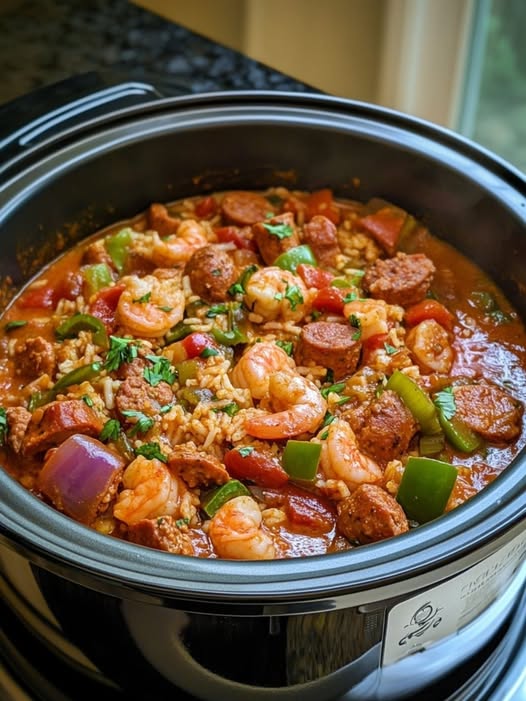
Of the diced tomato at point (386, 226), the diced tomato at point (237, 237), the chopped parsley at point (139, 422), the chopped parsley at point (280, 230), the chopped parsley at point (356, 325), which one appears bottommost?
the chopped parsley at point (139, 422)

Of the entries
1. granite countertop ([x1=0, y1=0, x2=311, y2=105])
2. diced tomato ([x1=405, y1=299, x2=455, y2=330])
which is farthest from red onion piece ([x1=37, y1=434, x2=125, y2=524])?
granite countertop ([x1=0, y1=0, x2=311, y2=105])

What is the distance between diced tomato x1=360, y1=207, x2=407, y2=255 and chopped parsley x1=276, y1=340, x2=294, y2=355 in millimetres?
451

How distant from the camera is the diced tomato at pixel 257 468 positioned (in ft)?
5.64

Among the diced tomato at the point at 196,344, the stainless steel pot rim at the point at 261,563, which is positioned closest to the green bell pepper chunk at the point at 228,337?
the diced tomato at the point at 196,344

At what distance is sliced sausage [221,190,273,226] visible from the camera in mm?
2326

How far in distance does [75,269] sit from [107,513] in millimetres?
826

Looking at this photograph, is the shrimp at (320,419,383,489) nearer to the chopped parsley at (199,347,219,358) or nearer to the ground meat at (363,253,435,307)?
the chopped parsley at (199,347,219,358)

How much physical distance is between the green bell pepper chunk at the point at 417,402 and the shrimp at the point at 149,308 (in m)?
0.53

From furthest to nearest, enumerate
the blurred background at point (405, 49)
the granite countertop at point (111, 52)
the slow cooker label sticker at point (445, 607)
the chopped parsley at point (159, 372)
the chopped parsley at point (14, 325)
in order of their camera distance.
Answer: the blurred background at point (405, 49) < the granite countertop at point (111, 52) < the chopped parsley at point (14, 325) < the chopped parsley at point (159, 372) < the slow cooker label sticker at point (445, 607)

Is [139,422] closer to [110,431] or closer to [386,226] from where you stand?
[110,431]

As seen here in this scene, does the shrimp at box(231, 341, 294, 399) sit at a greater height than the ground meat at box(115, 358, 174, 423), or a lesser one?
greater

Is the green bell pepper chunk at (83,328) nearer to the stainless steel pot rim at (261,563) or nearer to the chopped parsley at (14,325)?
the chopped parsley at (14,325)

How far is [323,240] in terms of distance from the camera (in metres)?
2.20

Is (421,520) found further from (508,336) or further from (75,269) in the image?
(75,269)
